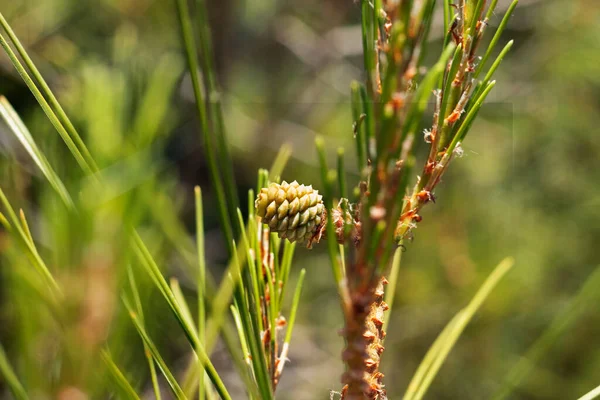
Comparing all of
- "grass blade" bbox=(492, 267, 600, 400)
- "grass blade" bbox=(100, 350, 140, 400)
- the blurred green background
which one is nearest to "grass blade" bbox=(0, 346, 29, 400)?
"grass blade" bbox=(100, 350, 140, 400)

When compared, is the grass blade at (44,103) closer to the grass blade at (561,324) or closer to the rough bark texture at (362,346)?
the rough bark texture at (362,346)

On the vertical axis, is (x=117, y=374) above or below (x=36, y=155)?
below

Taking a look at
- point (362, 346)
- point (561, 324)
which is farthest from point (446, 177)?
point (362, 346)

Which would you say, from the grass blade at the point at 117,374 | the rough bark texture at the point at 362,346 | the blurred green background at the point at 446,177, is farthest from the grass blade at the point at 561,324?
the blurred green background at the point at 446,177

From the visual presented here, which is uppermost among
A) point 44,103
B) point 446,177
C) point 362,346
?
point 446,177

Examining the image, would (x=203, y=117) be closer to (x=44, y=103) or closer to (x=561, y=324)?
(x=44, y=103)

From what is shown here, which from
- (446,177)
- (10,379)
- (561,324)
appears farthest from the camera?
(446,177)

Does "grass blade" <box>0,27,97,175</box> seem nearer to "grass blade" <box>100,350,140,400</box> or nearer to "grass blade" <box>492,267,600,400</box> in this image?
"grass blade" <box>100,350,140,400</box>
